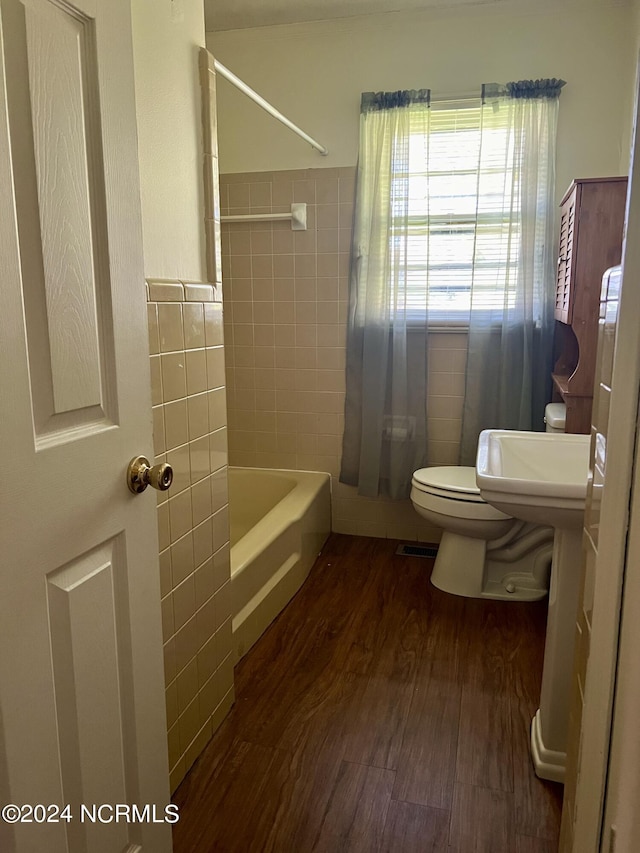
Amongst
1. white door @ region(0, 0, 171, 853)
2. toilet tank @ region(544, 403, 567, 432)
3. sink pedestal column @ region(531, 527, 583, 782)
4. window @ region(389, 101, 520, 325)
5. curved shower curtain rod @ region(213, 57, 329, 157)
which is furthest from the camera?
window @ region(389, 101, 520, 325)

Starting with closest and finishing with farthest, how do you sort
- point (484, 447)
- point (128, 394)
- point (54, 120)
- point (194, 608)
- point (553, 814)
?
point (54, 120) < point (128, 394) < point (553, 814) < point (194, 608) < point (484, 447)

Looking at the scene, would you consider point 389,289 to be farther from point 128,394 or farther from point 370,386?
point 128,394

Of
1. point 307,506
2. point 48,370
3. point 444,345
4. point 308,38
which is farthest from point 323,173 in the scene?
point 48,370

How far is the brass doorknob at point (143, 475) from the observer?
41.3 inches

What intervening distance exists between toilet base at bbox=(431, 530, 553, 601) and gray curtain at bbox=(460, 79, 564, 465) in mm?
579

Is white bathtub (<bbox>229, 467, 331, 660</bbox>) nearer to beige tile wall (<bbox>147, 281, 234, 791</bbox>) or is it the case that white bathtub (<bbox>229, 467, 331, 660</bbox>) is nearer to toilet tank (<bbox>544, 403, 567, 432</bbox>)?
beige tile wall (<bbox>147, 281, 234, 791</bbox>)

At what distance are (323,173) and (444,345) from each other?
3.22 ft

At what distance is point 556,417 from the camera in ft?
7.80

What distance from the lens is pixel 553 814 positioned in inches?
60.1

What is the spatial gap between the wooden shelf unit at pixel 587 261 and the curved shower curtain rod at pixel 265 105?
3.64ft

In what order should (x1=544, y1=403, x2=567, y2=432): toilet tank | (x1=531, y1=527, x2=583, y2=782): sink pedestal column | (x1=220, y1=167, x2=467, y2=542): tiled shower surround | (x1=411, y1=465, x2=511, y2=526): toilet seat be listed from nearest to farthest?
1. (x1=531, y1=527, x2=583, y2=782): sink pedestal column
2. (x1=544, y1=403, x2=567, y2=432): toilet tank
3. (x1=411, y1=465, x2=511, y2=526): toilet seat
4. (x1=220, y1=167, x2=467, y2=542): tiled shower surround

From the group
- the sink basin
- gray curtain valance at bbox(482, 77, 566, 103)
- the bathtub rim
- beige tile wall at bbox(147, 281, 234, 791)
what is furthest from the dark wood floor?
gray curtain valance at bbox(482, 77, 566, 103)

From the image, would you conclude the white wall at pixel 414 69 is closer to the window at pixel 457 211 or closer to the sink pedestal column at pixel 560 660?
the window at pixel 457 211

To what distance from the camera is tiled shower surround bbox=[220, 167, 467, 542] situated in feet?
9.81
